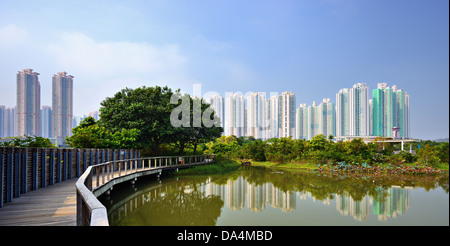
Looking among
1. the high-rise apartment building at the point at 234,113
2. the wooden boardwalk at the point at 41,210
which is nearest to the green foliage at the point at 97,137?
the wooden boardwalk at the point at 41,210

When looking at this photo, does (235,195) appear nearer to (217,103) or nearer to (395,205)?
(395,205)

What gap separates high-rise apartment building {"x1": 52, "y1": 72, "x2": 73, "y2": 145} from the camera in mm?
28516

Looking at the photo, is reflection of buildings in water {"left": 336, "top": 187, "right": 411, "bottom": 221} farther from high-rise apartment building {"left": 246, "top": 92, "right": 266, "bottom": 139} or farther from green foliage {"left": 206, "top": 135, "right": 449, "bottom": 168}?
high-rise apartment building {"left": 246, "top": 92, "right": 266, "bottom": 139}

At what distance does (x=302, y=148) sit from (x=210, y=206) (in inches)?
549

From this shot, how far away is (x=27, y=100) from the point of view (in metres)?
25.3

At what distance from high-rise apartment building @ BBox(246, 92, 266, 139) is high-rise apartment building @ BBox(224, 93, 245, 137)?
71.6 inches

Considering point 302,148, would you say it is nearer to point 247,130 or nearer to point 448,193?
point 448,193

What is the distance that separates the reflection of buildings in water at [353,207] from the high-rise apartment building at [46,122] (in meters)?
31.9

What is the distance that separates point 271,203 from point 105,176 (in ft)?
→ 19.5

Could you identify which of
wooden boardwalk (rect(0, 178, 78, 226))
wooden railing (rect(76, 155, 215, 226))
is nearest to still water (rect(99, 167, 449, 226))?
wooden railing (rect(76, 155, 215, 226))

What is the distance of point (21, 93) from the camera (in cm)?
2500

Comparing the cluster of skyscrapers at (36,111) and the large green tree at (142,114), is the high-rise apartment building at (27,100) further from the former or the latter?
the large green tree at (142,114)

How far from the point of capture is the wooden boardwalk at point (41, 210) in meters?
3.69

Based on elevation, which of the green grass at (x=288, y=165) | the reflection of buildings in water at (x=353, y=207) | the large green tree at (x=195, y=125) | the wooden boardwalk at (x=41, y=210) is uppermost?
the large green tree at (x=195, y=125)
